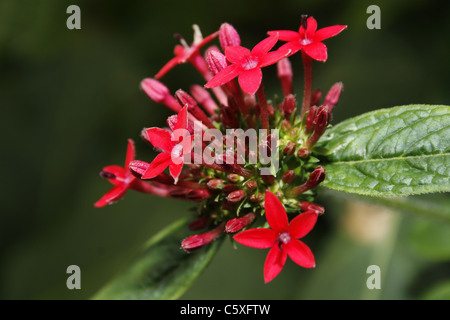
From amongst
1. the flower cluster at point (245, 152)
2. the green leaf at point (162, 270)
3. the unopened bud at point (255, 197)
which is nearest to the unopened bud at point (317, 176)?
the flower cluster at point (245, 152)

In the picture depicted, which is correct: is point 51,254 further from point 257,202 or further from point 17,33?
point 257,202

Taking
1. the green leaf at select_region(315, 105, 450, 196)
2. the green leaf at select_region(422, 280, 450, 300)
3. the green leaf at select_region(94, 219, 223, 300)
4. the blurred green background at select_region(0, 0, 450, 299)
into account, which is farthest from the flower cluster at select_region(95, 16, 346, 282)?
the blurred green background at select_region(0, 0, 450, 299)

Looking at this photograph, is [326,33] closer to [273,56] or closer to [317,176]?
[273,56]

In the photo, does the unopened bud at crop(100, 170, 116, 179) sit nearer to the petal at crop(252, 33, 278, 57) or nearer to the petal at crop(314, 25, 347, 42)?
the petal at crop(252, 33, 278, 57)

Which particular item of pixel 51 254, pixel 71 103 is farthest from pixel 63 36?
pixel 51 254

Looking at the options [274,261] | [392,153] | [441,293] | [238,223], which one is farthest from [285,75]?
[441,293]

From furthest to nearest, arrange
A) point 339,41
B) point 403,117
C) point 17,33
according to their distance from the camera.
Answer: point 339,41 < point 17,33 < point 403,117
